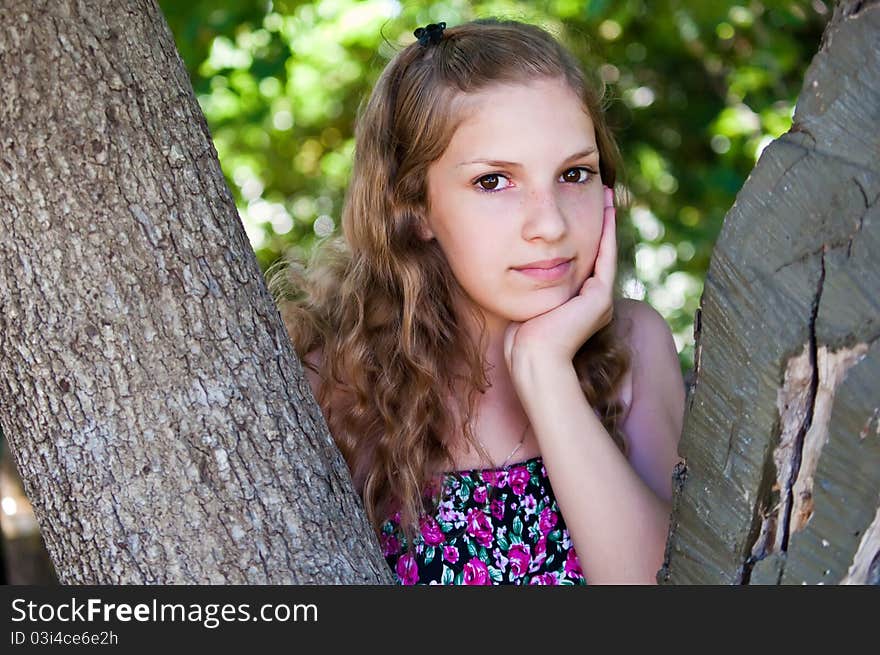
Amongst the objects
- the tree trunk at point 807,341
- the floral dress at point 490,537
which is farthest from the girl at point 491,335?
the tree trunk at point 807,341

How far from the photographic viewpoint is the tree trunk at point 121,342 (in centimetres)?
140

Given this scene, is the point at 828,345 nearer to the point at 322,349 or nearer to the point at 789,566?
the point at 789,566

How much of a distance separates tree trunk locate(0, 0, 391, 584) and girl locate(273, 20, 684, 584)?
74 cm

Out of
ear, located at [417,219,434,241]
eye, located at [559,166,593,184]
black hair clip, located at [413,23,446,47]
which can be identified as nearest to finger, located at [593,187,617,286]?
eye, located at [559,166,593,184]

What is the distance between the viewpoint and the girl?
204 centimetres

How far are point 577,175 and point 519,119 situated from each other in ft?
0.55

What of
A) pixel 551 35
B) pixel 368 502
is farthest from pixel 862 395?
pixel 551 35

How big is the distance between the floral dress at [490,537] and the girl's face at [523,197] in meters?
0.38

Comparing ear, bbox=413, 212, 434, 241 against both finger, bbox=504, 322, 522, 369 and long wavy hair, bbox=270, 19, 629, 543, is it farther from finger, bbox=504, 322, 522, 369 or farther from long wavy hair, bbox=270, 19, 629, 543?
finger, bbox=504, 322, 522, 369

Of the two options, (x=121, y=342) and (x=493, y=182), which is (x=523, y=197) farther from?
(x=121, y=342)

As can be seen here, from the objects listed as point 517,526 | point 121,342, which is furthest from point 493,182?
point 121,342

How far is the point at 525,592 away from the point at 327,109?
5.90 metres

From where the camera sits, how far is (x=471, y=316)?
7.90 ft

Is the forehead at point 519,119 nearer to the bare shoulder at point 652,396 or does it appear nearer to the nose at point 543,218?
the nose at point 543,218
